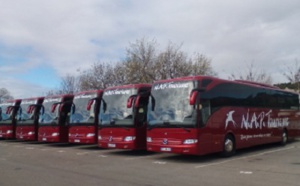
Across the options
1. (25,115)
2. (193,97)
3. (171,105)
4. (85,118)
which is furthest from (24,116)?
(193,97)

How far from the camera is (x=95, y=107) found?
19047 mm

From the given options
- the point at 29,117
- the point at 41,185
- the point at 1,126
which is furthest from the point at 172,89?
the point at 1,126

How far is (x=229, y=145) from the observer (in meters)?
15.5

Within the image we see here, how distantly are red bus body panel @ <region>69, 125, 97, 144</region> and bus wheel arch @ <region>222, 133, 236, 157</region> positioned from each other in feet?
21.9

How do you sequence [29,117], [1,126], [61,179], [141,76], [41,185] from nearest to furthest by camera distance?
[41,185], [61,179], [29,117], [1,126], [141,76]

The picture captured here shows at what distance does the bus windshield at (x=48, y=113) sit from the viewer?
21661 millimetres

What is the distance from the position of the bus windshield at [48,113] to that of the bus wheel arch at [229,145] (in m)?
10.2

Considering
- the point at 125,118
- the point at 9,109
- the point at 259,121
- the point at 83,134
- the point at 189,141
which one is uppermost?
the point at 9,109

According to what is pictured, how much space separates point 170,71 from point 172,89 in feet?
89.8

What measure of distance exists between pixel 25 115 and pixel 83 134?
22.1ft

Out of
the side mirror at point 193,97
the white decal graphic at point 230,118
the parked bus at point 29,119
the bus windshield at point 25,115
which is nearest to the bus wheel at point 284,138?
the white decal graphic at point 230,118

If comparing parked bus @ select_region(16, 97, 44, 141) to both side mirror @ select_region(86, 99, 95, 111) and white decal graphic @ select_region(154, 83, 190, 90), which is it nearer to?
side mirror @ select_region(86, 99, 95, 111)

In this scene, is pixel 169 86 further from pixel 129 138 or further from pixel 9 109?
pixel 9 109

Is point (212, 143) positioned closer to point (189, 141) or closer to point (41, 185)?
point (189, 141)
